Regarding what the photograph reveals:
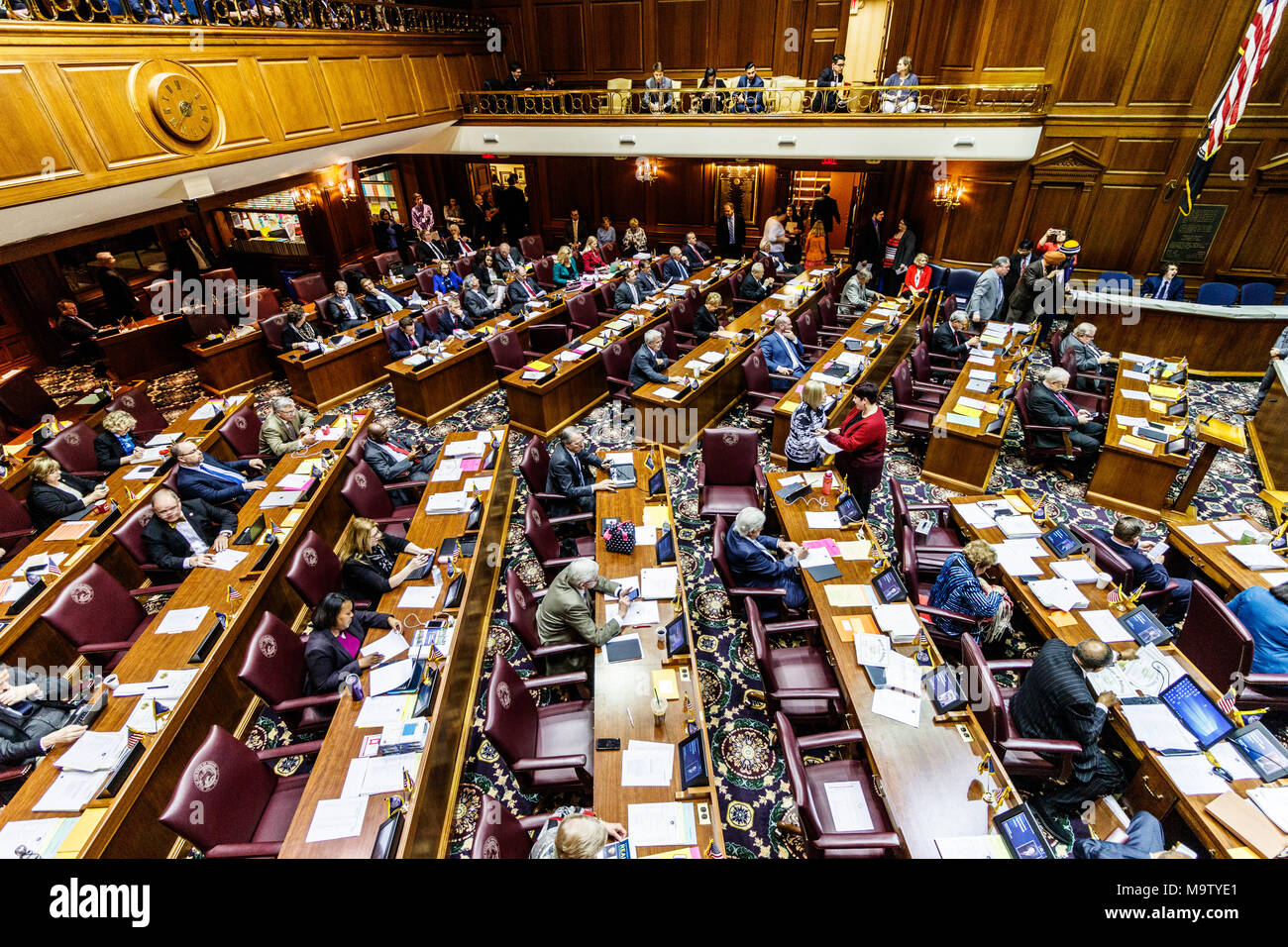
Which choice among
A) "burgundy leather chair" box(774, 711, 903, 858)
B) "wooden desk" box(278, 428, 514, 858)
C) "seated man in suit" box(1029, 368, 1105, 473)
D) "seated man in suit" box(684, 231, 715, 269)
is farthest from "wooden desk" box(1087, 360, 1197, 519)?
"seated man in suit" box(684, 231, 715, 269)

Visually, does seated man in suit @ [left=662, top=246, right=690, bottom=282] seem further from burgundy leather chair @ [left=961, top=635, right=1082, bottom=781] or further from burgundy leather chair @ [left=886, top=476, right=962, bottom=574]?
burgundy leather chair @ [left=961, top=635, right=1082, bottom=781]

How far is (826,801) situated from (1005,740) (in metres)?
1.03

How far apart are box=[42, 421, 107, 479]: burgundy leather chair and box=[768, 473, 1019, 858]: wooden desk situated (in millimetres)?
7660

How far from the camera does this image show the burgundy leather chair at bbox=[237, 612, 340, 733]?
3.57 m

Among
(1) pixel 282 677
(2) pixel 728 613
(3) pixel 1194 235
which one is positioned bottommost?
(2) pixel 728 613

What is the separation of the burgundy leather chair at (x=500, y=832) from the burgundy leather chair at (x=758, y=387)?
520 cm

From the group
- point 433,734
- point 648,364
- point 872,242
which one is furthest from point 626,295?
point 433,734

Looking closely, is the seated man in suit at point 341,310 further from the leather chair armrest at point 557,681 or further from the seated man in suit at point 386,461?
the leather chair armrest at point 557,681

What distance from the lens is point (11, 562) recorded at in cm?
481

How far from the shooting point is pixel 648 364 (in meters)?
7.14

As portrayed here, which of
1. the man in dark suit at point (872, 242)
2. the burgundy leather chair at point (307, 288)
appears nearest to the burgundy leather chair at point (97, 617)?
the burgundy leather chair at point (307, 288)

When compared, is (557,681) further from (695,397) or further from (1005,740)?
(695,397)

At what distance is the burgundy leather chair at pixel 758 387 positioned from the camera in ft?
23.5
